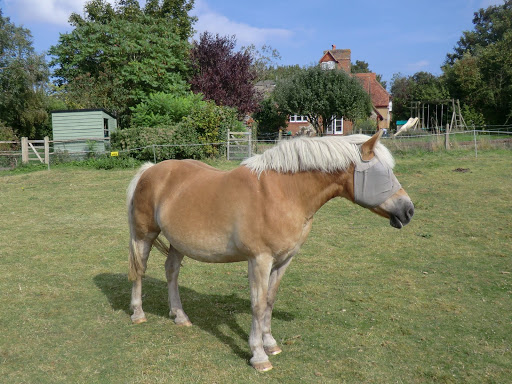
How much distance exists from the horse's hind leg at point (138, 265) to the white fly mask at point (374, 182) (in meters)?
2.34

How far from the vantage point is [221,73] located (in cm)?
2838

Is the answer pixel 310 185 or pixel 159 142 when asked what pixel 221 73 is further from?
pixel 310 185

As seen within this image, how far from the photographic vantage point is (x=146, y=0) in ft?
110

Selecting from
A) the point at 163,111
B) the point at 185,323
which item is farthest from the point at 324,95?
the point at 185,323

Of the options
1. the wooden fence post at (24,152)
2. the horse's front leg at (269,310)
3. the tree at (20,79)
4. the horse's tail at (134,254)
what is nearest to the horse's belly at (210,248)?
the horse's front leg at (269,310)

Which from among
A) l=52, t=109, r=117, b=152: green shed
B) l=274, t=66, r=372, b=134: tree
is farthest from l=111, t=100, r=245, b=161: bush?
l=274, t=66, r=372, b=134: tree

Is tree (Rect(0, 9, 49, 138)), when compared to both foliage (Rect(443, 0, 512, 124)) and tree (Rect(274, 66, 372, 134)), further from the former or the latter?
foliage (Rect(443, 0, 512, 124))

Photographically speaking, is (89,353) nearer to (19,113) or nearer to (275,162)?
(275,162)

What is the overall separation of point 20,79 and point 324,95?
21.4m

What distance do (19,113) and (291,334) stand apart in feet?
96.6

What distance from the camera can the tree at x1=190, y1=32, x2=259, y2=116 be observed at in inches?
1113

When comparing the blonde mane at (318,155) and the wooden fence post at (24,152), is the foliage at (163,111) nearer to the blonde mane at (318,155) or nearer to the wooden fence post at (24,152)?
the wooden fence post at (24,152)

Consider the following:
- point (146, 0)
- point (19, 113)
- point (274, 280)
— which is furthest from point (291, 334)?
point (146, 0)

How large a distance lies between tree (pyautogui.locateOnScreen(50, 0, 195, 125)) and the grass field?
19.1m
